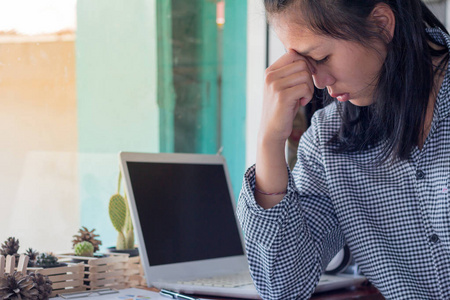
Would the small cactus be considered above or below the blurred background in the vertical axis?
below

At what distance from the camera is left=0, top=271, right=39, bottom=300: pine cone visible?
3.05 ft

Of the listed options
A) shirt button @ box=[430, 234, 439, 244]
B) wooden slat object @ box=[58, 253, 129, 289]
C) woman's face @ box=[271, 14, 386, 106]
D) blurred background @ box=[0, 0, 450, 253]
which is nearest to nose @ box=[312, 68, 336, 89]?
woman's face @ box=[271, 14, 386, 106]

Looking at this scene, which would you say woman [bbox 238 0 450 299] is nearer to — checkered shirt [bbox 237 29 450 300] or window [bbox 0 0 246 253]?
checkered shirt [bbox 237 29 450 300]

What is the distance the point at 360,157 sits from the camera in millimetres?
1196

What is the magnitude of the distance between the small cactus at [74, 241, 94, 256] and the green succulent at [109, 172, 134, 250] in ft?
0.43

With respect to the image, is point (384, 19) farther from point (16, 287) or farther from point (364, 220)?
point (16, 287)

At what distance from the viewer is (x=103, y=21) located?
5.18ft

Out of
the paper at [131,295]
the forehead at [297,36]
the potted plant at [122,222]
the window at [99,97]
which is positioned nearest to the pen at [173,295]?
the paper at [131,295]

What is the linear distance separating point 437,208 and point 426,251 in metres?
0.09

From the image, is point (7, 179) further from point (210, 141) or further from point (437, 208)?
point (437, 208)

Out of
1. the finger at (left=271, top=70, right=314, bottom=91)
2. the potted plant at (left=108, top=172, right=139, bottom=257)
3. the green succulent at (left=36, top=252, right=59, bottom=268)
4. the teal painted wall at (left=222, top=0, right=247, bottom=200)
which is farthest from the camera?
the teal painted wall at (left=222, top=0, right=247, bottom=200)

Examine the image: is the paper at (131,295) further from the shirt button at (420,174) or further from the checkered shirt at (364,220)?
the shirt button at (420,174)

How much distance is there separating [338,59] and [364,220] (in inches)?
14.1

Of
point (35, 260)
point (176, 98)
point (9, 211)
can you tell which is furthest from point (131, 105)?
point (35, 260)
